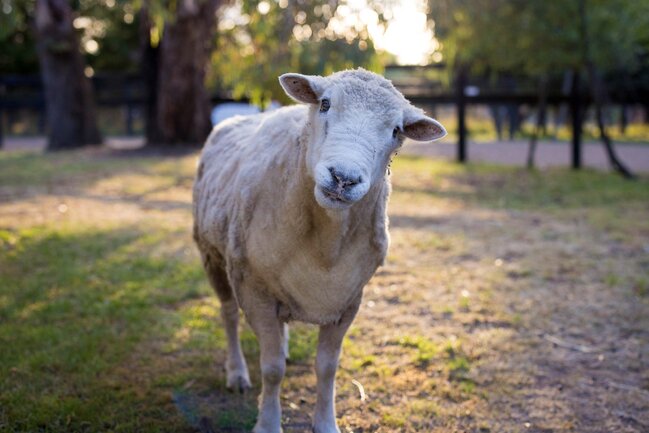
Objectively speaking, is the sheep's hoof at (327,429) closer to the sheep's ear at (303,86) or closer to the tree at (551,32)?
the sheep's ear at (303,86)

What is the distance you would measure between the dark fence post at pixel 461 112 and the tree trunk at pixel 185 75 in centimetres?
517

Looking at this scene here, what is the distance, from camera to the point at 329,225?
3133mm

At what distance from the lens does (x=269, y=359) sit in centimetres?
346

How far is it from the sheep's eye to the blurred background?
4.06 meters

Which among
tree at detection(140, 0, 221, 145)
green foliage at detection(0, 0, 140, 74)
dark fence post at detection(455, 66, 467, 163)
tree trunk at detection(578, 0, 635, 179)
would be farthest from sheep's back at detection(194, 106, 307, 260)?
green foliage at detection(0, 0, 140, 74)

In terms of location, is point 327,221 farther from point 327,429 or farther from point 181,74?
point 181,74

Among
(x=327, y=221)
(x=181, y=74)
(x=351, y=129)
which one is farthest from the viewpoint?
(x=181, y=74)

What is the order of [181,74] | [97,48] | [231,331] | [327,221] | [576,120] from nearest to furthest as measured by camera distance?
[327,221] < [231,331] < [576,120] < [181,74] < [97,48]

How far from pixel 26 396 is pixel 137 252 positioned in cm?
309

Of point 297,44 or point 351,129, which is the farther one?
point 297,44

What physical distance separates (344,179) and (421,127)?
630 millimetres

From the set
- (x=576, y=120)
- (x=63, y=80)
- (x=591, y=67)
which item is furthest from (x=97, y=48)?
(x=591, y=67)

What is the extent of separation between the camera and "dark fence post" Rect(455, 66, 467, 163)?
14.5 meters

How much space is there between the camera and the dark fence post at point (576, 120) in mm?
13461
